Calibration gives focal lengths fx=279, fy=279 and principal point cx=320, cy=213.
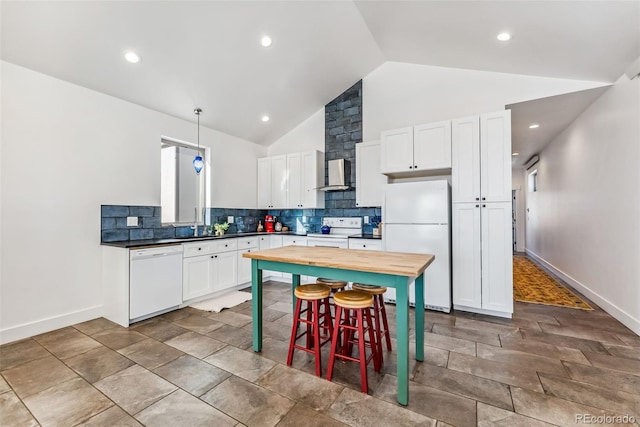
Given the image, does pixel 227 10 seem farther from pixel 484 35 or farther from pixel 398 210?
pixel 398 210

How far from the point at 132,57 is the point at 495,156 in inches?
167

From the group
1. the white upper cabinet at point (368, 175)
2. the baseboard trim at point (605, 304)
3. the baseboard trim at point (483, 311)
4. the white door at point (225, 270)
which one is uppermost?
the white upper cabinet at point (368, 175)

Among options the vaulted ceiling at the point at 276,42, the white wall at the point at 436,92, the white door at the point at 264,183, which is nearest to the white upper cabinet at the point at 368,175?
the white wall at the point at 436,92

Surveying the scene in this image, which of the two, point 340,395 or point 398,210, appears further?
point 398,210

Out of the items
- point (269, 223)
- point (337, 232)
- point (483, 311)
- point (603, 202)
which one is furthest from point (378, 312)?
point (269, 223)

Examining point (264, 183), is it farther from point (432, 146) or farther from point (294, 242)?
point (432, 146)

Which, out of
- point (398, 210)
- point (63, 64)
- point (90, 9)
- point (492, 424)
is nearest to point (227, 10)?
point (90, 9)

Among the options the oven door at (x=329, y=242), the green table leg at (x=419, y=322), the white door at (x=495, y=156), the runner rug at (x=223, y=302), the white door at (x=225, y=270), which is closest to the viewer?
the green table leg at (x=419, y=322)

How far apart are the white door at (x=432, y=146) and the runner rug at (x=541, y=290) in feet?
7.71

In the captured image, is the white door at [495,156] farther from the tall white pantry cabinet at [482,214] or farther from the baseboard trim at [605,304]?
the baseboard trim at [605,304]

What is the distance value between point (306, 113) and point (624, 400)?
521cm

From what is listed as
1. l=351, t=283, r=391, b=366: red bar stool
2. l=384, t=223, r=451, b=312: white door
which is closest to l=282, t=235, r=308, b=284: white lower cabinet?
l=384, t=223, r=451, b=312: white door

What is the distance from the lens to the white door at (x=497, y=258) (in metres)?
3.24

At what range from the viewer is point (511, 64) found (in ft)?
11.3
